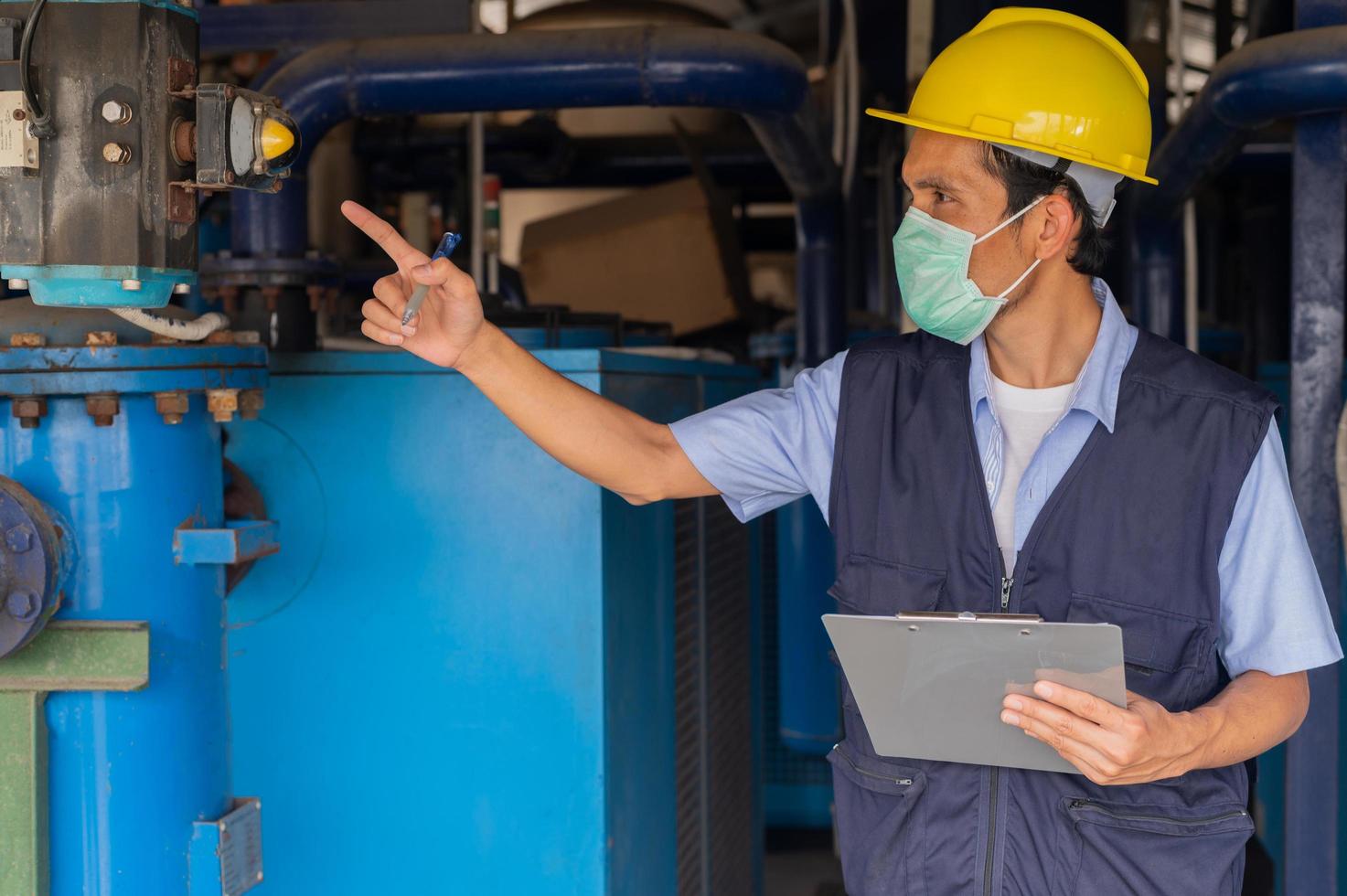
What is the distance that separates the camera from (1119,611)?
3.91 ft

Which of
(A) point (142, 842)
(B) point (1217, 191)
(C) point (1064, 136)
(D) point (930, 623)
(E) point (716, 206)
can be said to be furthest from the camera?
(B) point (1217, 191)

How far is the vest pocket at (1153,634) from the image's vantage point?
1188 millimetres

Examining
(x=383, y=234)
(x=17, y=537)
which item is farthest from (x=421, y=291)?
(x=17, y=537)

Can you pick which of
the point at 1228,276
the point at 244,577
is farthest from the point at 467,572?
the point at 1228,276

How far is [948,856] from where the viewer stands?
3.97ft

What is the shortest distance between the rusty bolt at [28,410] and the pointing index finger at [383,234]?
0.33 meters

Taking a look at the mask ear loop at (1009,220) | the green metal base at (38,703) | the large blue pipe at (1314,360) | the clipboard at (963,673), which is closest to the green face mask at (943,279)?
the mask ear loop at (1009,220)

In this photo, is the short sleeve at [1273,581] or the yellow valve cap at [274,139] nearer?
the yellow valve cap at [274,139]

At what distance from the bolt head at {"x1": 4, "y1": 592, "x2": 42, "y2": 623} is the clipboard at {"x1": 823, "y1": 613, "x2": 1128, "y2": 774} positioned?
0.69 m

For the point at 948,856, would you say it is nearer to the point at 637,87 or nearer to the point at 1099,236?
the point at 1099,236

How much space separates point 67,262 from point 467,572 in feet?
1.99

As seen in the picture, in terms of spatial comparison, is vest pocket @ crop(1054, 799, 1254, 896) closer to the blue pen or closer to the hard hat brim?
the hard hat brim

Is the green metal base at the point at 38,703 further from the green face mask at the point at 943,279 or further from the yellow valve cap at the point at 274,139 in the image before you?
the green face mask at the point at 943,279

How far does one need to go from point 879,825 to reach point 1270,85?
42.8 inches
